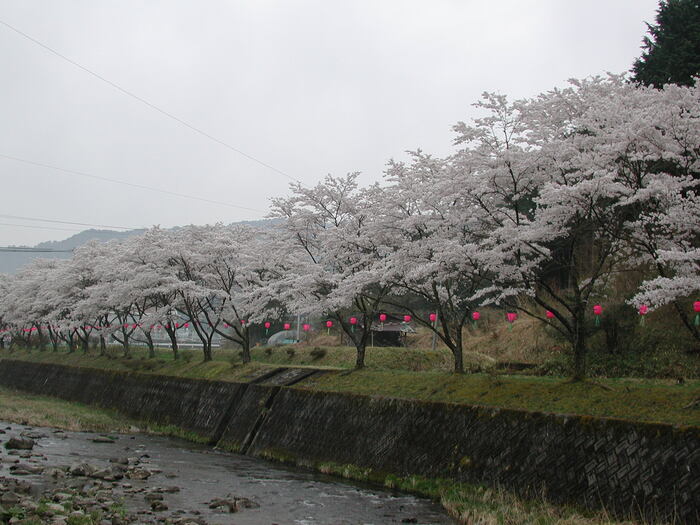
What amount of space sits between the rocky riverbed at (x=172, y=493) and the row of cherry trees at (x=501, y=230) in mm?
6794

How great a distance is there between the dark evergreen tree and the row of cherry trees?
849cm

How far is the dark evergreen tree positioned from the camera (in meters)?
29.5

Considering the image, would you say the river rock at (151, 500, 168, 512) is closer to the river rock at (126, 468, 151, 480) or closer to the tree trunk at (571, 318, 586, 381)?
the river rock at (126, 468, 151, 480)

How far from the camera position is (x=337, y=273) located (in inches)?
1098

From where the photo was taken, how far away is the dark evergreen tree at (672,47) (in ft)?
96.6

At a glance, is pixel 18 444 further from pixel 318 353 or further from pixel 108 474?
pixel 318 353

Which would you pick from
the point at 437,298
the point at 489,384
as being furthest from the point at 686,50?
the point at 489,384

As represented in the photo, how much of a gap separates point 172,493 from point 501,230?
10982 millimetres

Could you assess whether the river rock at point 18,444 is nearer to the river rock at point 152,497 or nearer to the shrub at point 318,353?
the river rock at point 152,497

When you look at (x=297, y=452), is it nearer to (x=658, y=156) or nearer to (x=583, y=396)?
(x=583, y=396)

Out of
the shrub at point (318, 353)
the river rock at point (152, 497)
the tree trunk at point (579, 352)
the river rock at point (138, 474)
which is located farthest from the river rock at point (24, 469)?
the shrub at point (318, 353)

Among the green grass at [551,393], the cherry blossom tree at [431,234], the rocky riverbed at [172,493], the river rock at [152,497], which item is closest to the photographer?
the rocky riverbed at [172,493]

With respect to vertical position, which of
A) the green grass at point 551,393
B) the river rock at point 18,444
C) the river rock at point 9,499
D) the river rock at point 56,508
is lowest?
the river rock at point 18,444

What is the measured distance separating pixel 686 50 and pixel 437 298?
17.7 meters
